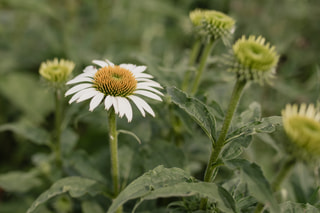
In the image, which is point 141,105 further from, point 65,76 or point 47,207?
point 47,207

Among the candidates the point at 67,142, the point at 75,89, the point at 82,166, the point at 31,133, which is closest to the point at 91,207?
the point at 82,166

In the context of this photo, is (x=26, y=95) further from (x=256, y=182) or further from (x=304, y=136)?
(x=304, y=136)

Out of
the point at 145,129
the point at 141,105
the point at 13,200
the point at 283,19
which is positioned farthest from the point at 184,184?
the point at 283,19

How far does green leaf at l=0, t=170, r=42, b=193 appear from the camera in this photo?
190 cm

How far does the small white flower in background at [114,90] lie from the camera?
124 cm

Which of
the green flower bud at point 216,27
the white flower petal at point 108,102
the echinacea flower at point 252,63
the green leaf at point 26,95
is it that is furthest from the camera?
the green leaf at point 26,95

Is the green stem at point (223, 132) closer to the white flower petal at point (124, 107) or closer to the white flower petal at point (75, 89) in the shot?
the white flower petal at point (124, 107)

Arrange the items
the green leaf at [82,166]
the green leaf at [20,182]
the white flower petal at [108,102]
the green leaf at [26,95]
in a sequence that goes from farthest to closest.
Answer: the green leaf at [26,95] → the green leaf at [20,182] → the green leaf at [82,166] → the white flower petal at [108,102]

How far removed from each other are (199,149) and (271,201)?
1.38 metres

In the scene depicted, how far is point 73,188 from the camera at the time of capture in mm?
1385

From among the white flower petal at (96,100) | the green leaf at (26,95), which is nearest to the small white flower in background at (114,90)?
the white flower petal at (96,100)

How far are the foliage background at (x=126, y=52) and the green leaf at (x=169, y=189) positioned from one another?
0.70 metres

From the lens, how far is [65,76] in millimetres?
1801

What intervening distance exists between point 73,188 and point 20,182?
0.78m
